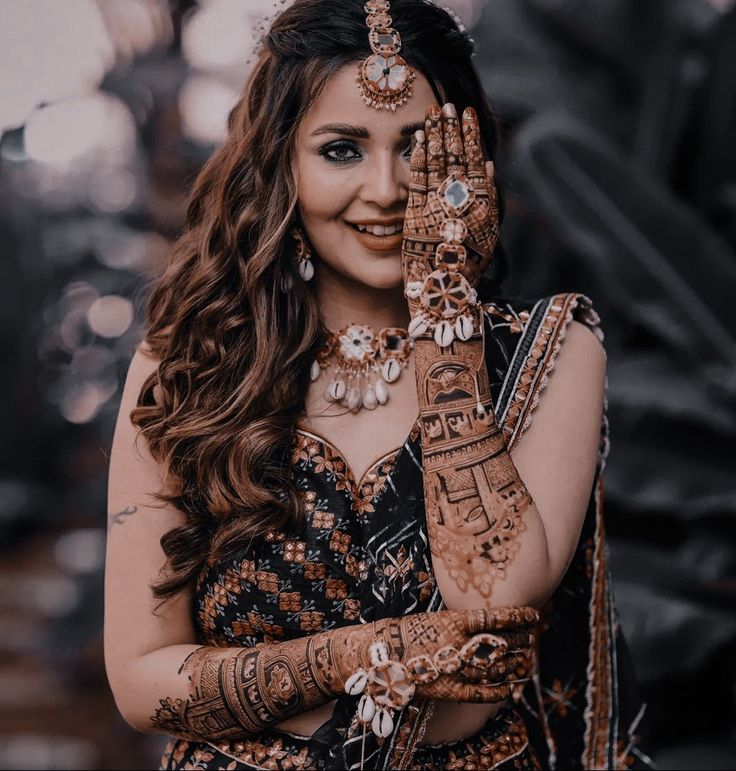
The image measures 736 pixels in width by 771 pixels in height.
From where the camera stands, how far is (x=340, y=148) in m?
1.91

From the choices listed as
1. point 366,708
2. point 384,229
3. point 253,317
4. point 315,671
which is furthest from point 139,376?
point 366,708

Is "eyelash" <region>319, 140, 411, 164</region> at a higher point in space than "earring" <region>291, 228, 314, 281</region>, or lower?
higher

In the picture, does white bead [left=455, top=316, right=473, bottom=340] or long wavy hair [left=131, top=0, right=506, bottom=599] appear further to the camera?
long wavy hair [left=131, top=0, right=506, bottom=599]

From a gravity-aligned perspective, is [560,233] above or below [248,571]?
above

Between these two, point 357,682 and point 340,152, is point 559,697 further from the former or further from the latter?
point 340,152

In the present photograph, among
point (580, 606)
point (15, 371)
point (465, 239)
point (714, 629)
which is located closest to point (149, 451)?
point (465, 239)

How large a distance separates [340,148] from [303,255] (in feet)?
0.82

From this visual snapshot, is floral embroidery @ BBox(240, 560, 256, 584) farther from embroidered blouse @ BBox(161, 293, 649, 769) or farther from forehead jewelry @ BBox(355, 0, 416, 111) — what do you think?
forehead jewelry @ BBox(355, 0, 416, 111)

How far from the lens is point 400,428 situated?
200 centimetres

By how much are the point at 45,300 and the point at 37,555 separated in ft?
6.60

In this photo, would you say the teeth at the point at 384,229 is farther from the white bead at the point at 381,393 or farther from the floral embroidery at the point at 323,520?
the floral embroidery at the point at 323,520

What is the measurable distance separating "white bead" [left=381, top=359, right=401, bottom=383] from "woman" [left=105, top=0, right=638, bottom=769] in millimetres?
15

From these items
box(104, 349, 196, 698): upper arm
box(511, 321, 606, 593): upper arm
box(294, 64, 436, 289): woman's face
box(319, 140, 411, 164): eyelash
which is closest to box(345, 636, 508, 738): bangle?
box(511, 321, 606, 593): upper arm

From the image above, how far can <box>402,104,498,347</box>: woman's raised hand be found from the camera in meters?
1.74
